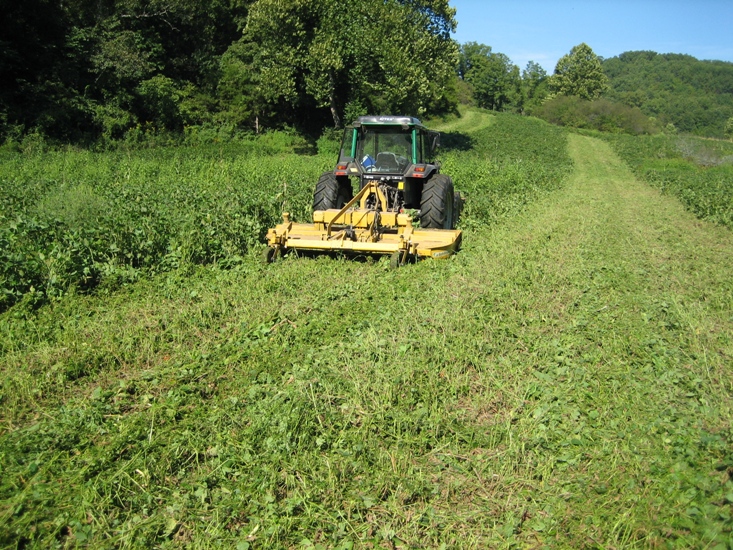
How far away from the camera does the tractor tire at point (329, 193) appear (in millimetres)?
10000

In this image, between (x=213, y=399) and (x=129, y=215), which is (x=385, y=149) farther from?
(x=213, y=399)

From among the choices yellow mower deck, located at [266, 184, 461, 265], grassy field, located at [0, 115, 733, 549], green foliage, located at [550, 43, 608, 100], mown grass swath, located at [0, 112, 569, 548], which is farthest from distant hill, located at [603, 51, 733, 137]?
mown grass swath, located at [0, 112, 569, 548]

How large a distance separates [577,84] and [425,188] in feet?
347

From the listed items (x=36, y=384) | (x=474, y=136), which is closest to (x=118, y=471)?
(x=36, y=384)

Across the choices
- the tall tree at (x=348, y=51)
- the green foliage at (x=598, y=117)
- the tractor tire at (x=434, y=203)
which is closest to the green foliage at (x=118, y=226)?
the tractor tire at (x=434, y=203)

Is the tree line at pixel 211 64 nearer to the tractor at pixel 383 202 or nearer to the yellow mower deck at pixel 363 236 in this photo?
the tractor at pixel 383 202

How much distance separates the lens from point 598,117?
229 ft

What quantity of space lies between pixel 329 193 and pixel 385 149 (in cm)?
126

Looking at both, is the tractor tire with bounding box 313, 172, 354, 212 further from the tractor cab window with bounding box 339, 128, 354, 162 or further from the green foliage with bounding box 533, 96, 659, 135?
the green foliage with bounding box 533, 96, 659, 135

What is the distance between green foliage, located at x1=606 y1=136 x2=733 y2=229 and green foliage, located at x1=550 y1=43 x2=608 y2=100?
5283 cm

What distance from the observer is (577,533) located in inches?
116

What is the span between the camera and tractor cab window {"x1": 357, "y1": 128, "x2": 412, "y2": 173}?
10.3m

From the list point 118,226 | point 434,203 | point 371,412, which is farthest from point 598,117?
point 371,412

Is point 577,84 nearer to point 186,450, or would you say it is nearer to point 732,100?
point 732,100
